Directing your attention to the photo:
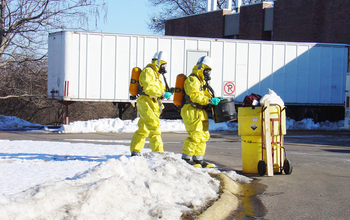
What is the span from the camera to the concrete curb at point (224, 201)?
4113 millimetres

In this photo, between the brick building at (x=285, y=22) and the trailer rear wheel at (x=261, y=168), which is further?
the brick building at (x=285, y=22)

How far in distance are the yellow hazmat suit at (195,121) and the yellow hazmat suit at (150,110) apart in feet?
1.54

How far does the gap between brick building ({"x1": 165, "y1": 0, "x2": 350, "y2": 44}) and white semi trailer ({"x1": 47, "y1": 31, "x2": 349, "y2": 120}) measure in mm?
6218

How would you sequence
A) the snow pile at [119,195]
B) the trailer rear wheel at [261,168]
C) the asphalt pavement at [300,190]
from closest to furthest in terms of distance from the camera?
the snow pile at [119,195] < the asphalt pavement at [300,190] < the trailer rear wheel at [261,168]

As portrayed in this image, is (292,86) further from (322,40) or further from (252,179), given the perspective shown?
(252,179)

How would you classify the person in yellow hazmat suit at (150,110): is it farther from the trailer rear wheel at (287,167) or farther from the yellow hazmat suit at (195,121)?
the trailer rear wheel at (287,167)

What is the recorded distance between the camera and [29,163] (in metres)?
6.37

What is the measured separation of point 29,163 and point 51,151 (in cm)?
194

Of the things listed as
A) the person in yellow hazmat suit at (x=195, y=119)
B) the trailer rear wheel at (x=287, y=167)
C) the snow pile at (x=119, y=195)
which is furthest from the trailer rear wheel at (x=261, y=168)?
the snow pile at (x=119, y=195)

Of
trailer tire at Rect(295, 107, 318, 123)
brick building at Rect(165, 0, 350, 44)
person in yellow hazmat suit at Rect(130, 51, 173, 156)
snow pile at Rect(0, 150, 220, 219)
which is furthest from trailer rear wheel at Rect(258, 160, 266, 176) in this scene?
brick building at Rect(165, 0, 350, 44)

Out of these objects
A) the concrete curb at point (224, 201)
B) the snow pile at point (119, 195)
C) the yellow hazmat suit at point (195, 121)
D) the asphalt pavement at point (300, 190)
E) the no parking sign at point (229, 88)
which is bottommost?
the asphalt pavement at point (300, 190)

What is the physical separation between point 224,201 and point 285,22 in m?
23.8

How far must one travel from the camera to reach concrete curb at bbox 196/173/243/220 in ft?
13.5

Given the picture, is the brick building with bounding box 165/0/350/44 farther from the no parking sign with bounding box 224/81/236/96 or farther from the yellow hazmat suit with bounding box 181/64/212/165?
the yellow hazmat suit with bounding box 181/64/212/165
